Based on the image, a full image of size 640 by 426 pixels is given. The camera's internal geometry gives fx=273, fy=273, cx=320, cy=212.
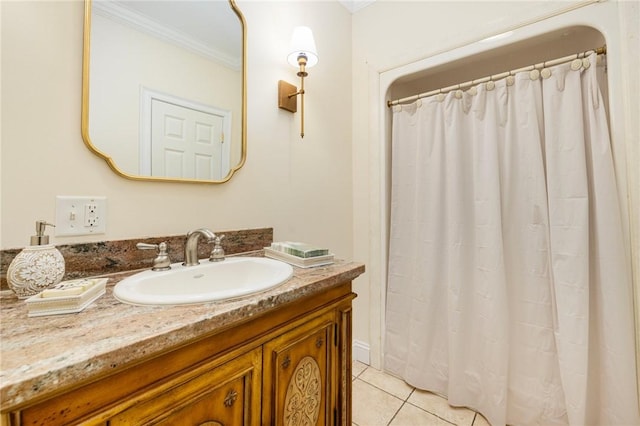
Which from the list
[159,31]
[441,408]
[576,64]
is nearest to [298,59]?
[159,31]

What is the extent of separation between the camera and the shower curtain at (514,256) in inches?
45.2

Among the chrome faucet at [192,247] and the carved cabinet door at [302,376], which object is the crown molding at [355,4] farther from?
the carved cabinet door at [302,376]

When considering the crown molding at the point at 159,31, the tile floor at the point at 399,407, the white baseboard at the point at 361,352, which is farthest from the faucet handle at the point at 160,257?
the white baseboard at the point at 361,352

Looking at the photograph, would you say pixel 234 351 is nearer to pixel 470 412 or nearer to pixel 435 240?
pixel 435 240

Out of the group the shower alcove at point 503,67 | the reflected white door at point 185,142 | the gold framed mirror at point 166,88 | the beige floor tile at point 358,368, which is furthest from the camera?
the beige floor tile at point 358,368

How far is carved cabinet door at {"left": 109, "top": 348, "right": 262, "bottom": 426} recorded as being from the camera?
0.51 m

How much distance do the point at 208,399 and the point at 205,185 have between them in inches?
30.3

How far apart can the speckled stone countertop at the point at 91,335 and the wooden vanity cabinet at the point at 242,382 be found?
0.05 meters

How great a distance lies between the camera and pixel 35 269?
65cm

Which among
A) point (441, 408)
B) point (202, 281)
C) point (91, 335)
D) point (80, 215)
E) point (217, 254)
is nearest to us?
point (91, 335)

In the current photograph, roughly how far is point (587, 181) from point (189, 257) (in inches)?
65.3

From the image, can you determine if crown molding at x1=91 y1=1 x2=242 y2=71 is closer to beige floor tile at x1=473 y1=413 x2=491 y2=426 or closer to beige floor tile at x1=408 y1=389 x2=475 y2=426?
beige floor tile at x1=408 y1=389 x2=475 y2=426

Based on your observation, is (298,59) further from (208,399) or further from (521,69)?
(208,399)

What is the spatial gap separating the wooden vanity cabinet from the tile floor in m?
0.49
